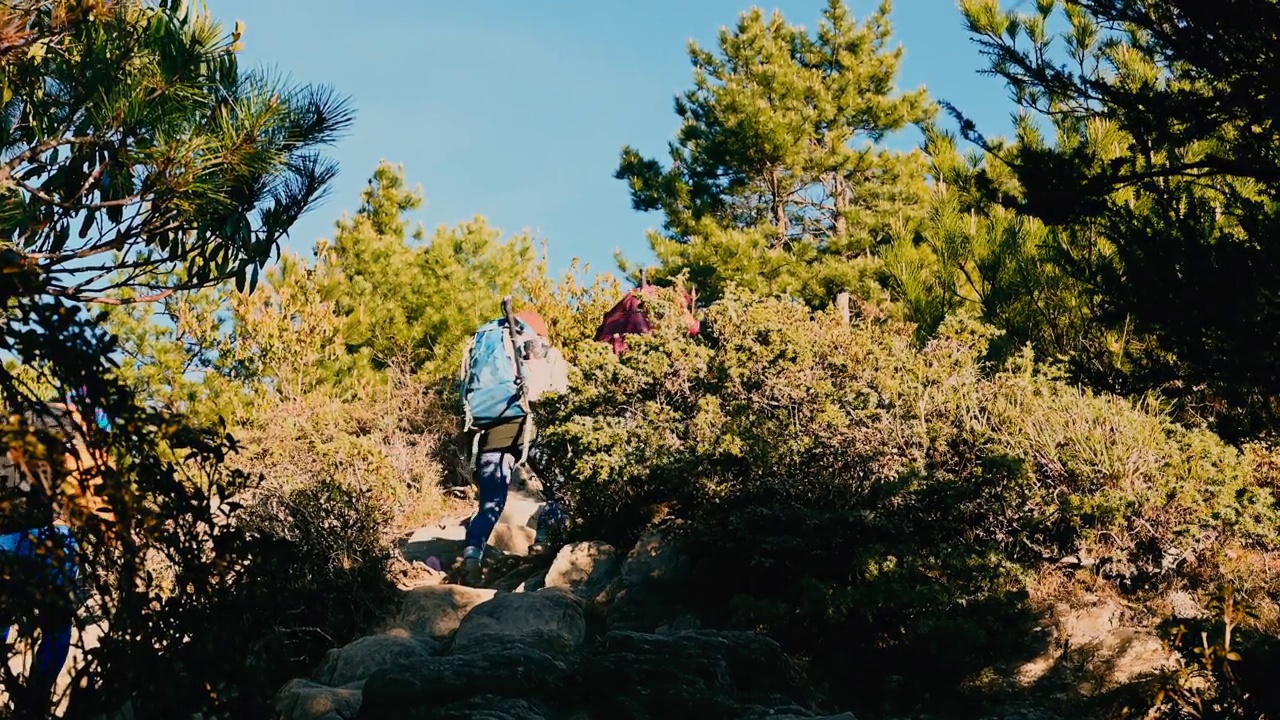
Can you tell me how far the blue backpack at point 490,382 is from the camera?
9484 millimetres

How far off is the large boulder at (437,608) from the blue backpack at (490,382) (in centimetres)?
130

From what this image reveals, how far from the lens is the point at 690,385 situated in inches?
381

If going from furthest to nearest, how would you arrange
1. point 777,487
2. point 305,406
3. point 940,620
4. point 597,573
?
point 305,406 < point 597,573 < point 777,487 < point 940,620

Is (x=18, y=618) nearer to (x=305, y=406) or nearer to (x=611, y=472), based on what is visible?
(x=611, y=472)

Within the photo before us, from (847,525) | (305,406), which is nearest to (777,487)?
(847,525)

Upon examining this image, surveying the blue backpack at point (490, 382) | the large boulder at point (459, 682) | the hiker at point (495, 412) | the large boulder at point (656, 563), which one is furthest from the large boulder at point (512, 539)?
the large boulder at point (459, 682)

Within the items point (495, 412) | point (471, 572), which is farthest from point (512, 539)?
point (495, 412)

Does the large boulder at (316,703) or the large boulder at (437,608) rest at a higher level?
the large boulder at (437,608)

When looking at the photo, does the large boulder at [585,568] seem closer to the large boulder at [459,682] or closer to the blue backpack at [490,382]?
the blue backpack at [490,382]

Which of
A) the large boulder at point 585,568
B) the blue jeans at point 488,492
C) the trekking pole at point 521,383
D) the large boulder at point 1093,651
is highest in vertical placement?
the trekking pole at point 521,383

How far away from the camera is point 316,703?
5.98 meters

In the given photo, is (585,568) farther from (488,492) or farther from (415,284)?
(415,284)

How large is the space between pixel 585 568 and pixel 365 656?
211cm

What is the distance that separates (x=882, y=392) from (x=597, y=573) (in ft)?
7.21
